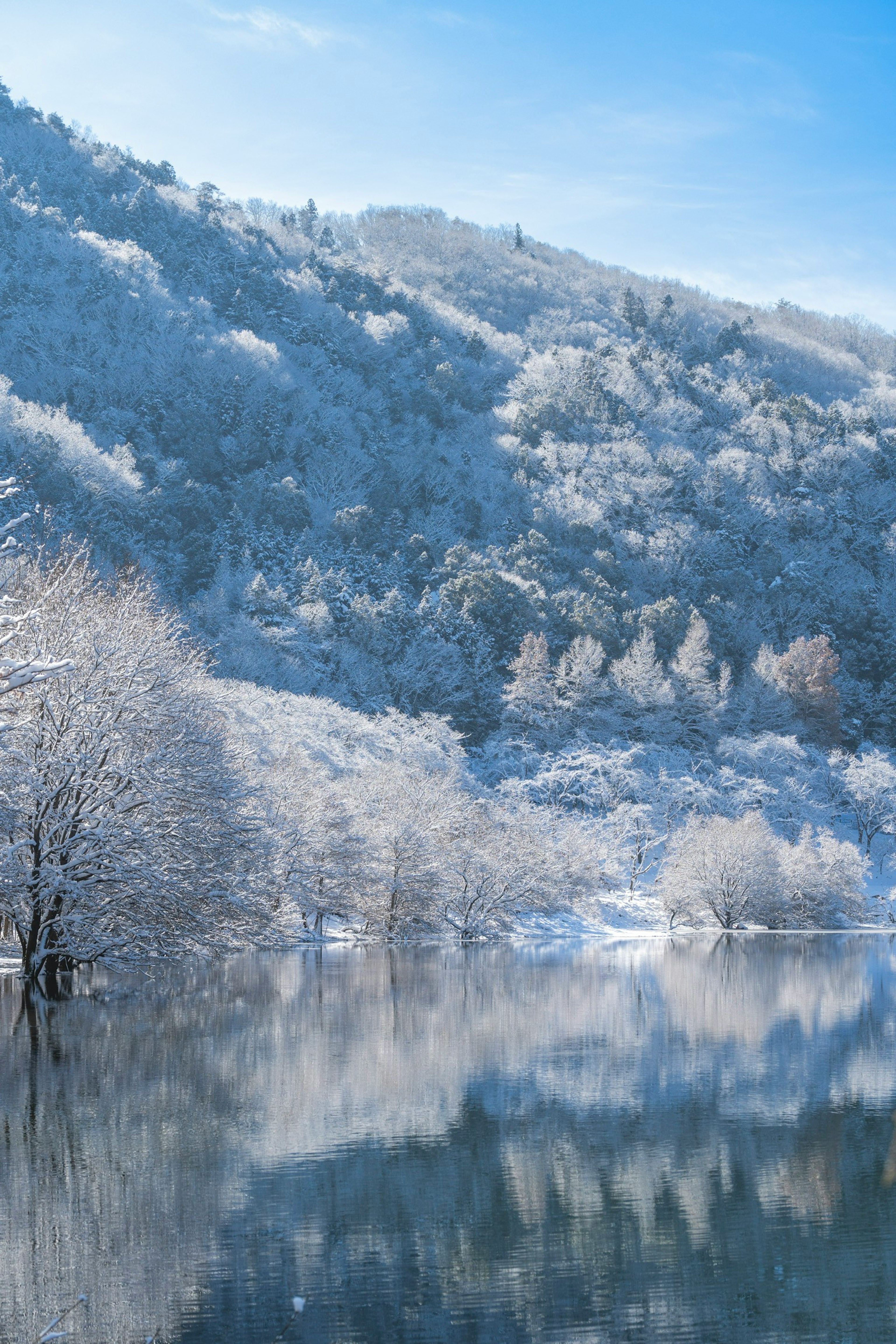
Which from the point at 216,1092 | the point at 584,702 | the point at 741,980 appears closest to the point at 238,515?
the point at 584,702

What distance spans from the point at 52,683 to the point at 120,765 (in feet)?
7.07

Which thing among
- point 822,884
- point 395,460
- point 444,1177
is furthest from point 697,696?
point 444,1177

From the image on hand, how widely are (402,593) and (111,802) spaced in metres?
69.7

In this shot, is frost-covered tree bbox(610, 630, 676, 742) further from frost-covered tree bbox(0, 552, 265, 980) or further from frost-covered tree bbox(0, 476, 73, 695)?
frost-covered tree bbox(0, 476, 73, 695)

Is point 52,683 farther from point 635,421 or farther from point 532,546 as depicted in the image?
point 635,421

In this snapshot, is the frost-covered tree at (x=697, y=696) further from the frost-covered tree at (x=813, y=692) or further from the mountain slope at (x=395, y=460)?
the frost-covered tree at (x=813, y=692)

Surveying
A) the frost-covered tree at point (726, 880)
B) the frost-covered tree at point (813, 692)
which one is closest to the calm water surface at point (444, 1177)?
the frost-covered tree at point (726, 880)

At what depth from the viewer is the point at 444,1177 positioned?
1105 cm

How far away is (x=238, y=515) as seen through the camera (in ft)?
337

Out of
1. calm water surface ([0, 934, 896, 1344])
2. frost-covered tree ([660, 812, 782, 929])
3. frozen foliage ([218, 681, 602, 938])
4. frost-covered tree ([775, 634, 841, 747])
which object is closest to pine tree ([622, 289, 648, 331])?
frost-covered tree ([775, 634, 841, 747])

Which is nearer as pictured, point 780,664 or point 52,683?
point 52,683

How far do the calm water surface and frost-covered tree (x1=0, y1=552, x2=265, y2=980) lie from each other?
253 cm

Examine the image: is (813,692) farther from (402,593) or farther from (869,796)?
(402,593)

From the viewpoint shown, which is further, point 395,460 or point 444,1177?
point 395,460
